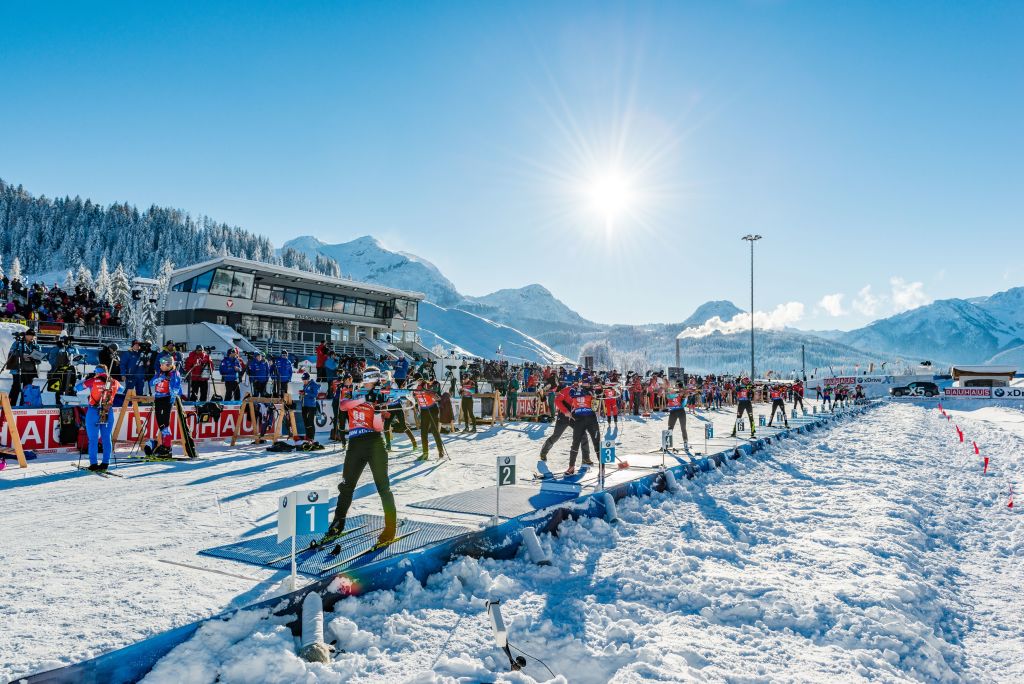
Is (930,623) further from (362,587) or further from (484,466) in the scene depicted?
(484,466)

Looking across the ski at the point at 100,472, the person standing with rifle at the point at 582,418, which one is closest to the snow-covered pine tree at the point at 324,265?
the ski at the point at 100,472

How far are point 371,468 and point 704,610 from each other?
3292 millimetres

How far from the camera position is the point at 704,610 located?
5.21 m

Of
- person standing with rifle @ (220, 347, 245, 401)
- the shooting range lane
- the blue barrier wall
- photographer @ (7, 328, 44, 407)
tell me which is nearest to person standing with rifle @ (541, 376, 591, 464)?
the shooting range lane

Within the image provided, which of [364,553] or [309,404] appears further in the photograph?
[309,404]

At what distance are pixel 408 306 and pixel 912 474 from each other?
43.9 metres

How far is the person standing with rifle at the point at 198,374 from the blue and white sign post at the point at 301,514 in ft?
41.9

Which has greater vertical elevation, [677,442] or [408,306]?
[408,306]

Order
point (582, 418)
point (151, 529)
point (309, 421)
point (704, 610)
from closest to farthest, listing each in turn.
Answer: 1. point (704, 610)
2. point (151, 529)
3. point (582, 418)
4. point (309, 421)

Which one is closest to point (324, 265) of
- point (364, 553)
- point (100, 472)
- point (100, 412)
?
point (100, 412)

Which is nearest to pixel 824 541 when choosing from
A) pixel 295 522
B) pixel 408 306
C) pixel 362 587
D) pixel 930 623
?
pixel 930 623

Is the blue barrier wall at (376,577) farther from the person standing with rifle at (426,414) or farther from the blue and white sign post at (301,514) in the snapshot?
the person standing with rifle at (426,414)

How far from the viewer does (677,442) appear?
16172 mm

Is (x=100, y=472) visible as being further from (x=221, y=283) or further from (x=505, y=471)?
(x=221, y=283)
